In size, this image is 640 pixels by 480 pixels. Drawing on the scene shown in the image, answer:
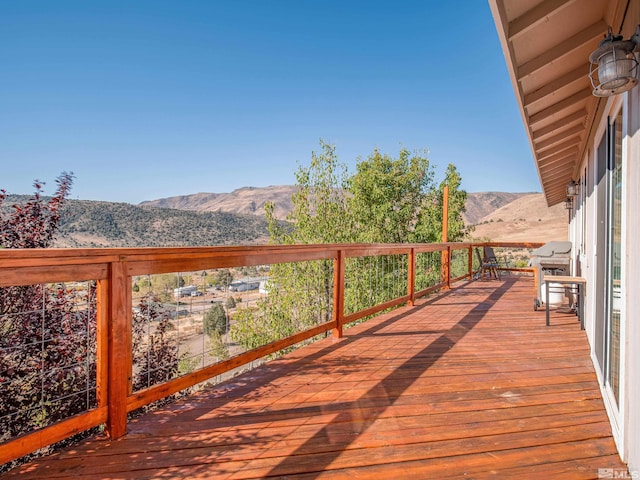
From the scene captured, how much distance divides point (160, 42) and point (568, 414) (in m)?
24.2

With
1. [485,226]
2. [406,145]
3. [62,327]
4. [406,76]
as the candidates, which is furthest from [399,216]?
[485,226]

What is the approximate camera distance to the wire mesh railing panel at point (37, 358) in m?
2.96

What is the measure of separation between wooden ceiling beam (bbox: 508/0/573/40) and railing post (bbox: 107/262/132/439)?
2.70 meters

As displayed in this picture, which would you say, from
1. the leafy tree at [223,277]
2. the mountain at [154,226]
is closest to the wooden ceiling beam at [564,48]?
the leafy tree at [223,277]

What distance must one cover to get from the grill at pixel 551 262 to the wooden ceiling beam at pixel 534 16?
4.29 meters

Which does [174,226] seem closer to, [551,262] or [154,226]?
[154,226]

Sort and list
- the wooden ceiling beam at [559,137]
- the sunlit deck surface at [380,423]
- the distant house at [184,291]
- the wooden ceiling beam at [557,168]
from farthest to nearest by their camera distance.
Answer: the wooden ceiling beam at [557,168] < the wooden ceiling beam at [559,137] < the distant house at [184,291] < the sunlit deck surface at [380,423]

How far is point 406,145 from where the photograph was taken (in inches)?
829

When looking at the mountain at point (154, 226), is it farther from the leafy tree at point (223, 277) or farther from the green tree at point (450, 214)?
the green tree at point (450, 214)

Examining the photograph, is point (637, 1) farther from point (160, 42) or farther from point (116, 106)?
point (116, 106)

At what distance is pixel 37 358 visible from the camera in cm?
320

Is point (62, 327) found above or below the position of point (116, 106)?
below

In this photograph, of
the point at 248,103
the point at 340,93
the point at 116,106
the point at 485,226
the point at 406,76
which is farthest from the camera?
the point at 485,226

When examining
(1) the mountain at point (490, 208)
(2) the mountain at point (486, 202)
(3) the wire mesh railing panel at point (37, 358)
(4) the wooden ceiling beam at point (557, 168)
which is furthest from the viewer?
(2) the mountain at point (486, 202)
